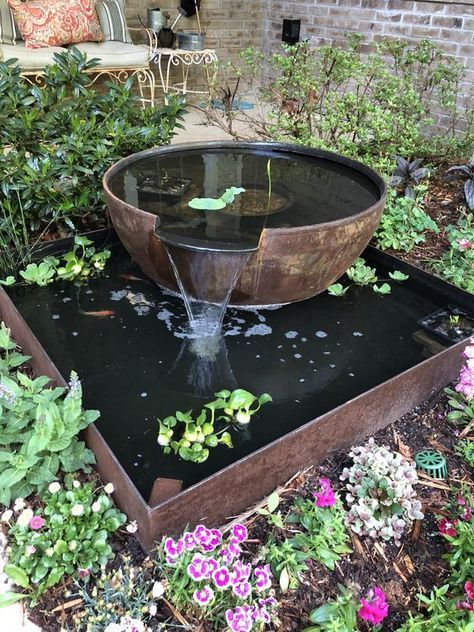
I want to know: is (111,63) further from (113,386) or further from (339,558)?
(339,558)

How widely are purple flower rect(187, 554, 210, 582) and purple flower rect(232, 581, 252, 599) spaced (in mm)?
67

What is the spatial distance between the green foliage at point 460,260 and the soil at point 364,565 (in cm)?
99

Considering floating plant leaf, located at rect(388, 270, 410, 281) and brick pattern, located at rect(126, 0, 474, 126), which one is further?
brick pattern, located at rect(126, 0, 474, 126)

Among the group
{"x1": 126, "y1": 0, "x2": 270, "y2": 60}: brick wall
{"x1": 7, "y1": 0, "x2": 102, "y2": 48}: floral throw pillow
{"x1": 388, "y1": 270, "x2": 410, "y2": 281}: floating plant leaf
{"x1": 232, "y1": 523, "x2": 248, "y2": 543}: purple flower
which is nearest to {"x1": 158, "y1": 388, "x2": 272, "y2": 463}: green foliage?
{"x1": 232, "y1": 523, "x2": 248, "y2": 543}: purple flower

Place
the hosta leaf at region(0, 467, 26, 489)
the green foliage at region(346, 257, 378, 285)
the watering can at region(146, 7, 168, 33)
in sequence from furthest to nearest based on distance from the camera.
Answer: the watering can at region(146, 7, 168, 33) < the green foliage at region(346, 257, 378, 285) < the hosta leaf at region(0, 467, 26, 489)

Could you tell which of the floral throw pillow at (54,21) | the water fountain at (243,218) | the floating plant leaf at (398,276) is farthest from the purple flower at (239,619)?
the floral throw pillow at (54,21)

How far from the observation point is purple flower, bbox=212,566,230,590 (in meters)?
1.20

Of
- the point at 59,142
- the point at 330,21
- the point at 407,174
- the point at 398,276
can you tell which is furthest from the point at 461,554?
the point at 330,21

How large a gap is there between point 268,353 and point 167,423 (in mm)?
526

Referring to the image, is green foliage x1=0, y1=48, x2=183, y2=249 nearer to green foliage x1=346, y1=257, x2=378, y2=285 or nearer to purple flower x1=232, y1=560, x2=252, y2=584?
green foliage x1=346, y1=257, x2=378, y2=285

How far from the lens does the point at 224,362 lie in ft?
6.34

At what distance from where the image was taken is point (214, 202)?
84.4 inches

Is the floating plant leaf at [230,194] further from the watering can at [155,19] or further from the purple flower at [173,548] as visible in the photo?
the watering can at [155,19]

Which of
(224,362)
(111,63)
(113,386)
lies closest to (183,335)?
(224,362)
